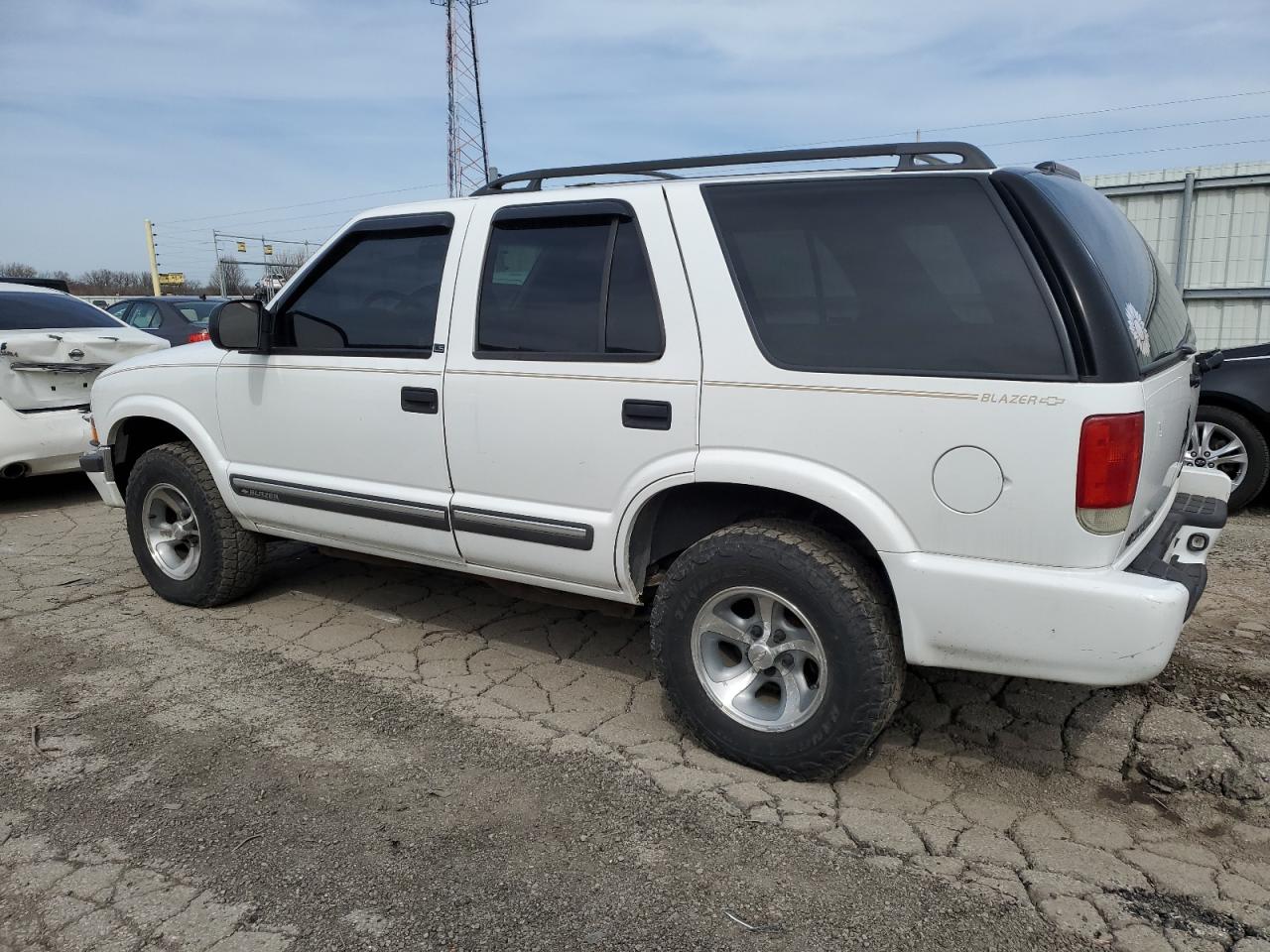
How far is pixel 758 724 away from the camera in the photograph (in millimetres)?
3014

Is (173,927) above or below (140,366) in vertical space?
below

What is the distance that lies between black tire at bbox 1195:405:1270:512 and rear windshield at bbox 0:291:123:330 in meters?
8.11

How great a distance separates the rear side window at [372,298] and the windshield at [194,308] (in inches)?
325

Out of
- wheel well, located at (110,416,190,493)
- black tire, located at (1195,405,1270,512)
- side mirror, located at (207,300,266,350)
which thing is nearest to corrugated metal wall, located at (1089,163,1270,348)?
black tire, located at (1195,405,1270,512)

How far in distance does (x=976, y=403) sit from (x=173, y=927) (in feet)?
8.08

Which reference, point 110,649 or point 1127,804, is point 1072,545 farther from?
point 110,649

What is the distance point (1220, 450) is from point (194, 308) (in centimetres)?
1102

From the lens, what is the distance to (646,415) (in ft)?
10.0

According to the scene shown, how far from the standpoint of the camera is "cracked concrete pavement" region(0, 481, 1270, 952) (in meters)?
2.43

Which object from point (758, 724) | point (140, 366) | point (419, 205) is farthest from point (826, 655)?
point (140, 366)

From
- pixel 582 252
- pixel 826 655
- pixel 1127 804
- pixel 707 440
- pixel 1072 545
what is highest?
pixel 582 252

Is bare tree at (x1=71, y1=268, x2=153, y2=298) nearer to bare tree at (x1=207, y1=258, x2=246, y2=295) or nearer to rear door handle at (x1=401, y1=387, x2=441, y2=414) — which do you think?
bare tree at (x1=207, y1=258, x2=246, y2=295)

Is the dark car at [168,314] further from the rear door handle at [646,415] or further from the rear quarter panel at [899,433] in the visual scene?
the rear quarter panel at [899,433]

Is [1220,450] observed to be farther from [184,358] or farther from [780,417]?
[184,358]
